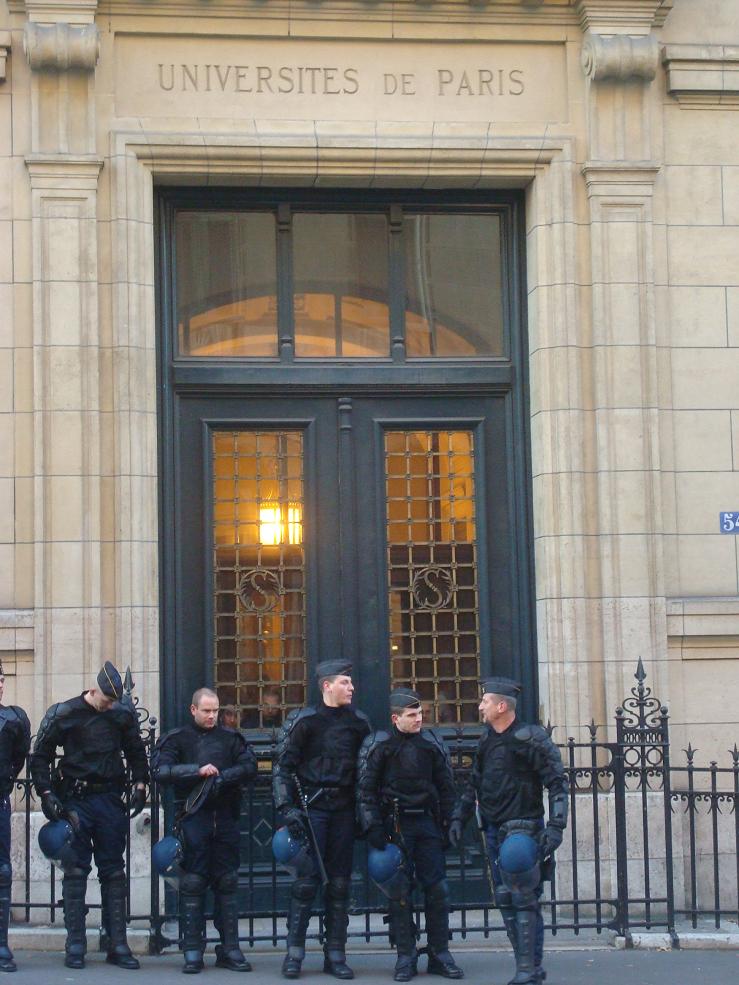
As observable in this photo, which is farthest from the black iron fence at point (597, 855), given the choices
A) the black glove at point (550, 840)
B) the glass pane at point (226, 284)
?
the glass pane at point (226, 284)

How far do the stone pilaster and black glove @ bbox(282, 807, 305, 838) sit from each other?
2.13m

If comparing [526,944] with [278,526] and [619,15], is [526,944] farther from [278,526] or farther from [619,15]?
[619,15]

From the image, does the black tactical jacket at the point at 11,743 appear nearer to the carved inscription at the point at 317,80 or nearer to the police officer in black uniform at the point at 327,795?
the police officer in black uniform at the point at 327,795

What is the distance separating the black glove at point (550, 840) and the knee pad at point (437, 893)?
754 millimetres

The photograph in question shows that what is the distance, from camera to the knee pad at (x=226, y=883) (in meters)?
9.73

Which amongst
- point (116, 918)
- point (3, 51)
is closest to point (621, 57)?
point (3, 51)

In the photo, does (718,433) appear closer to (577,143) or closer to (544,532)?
(544,532)

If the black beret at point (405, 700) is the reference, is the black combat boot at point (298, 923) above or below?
below

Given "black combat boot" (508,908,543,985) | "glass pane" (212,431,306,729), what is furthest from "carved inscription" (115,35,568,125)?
"black combat boot" (508,908,543,985)

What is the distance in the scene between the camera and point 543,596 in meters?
11.6

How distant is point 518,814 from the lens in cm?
921

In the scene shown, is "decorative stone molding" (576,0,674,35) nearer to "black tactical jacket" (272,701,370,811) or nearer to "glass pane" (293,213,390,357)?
"glass pane" (293,213,390,357)

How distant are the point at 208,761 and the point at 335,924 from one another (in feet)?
4.10

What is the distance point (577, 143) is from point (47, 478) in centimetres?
457
